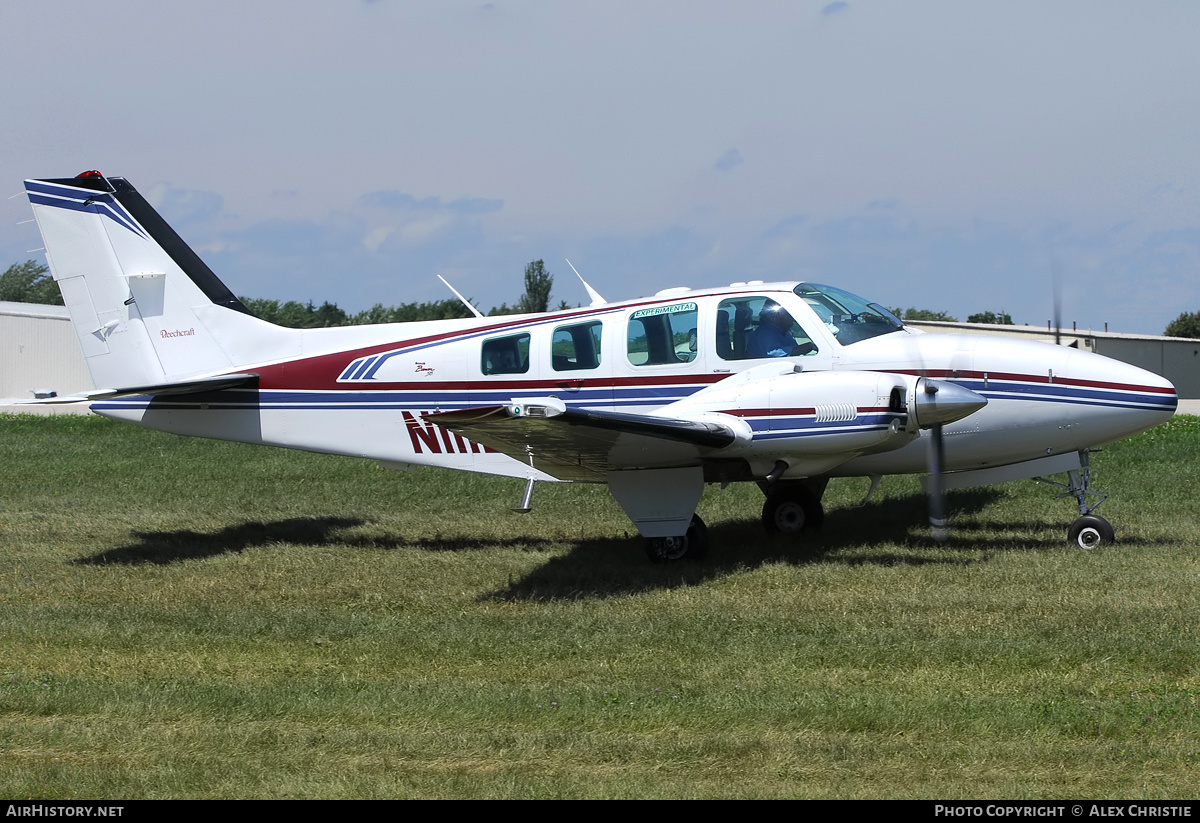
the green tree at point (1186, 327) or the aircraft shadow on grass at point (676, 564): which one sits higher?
the green tree at point (1186, 327)

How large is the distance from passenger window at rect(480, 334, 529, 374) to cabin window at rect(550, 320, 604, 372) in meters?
0.31

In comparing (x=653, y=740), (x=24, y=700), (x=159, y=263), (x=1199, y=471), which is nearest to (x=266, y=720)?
(x=24, y=700)

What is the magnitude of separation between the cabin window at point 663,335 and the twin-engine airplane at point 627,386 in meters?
0.02

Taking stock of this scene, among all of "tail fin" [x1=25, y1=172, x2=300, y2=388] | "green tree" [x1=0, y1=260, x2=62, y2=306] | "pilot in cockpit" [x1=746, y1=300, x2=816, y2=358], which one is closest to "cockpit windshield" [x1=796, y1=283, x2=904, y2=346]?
"pilot in cockpit" [x1=746, y1=300, x2=816, y2=358]

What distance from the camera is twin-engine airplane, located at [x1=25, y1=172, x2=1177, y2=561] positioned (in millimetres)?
9766

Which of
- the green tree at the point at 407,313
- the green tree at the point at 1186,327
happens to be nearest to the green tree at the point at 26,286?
the green tree at the point at 407,313

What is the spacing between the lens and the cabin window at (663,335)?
1099 centimetres

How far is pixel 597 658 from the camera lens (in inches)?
295

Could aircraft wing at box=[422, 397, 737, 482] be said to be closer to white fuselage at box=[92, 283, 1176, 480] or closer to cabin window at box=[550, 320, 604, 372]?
white fuselage at box=[92, 283, 1176, 480]

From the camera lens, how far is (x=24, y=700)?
665cm

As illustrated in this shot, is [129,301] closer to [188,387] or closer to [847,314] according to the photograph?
[188,387]

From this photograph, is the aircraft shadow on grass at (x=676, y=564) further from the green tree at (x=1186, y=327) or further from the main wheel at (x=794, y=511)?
the green tree at (x=1186, y=327)

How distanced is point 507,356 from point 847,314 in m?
3.54

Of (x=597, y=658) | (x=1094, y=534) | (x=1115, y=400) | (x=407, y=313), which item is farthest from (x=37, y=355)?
(x=1115, y=400)
